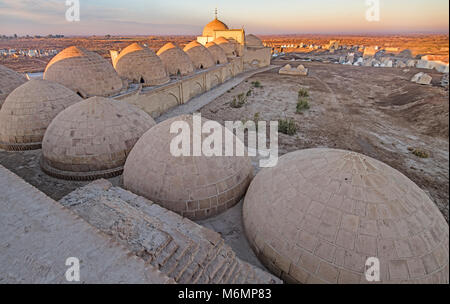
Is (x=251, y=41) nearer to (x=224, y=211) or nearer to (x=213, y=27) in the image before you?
(x=213, y=27)

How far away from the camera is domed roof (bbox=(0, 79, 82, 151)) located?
11.9 m

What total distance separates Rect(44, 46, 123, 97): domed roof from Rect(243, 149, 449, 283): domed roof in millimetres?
14717

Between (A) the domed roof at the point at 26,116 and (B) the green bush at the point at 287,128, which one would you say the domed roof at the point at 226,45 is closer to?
(B) the green bush at the point at 287,128

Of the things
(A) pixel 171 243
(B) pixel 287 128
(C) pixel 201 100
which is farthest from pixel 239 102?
(A) pixel 171 243

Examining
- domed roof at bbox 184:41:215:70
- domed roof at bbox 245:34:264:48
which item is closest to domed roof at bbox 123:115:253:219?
domed roof at bbox 184:41:215:70

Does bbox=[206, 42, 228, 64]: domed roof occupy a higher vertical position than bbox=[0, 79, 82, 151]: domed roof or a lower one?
higher

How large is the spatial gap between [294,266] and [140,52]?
21262 millimetres

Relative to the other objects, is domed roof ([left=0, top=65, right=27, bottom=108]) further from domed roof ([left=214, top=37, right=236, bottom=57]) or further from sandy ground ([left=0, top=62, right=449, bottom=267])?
domed roof ([left=214, top=37, right=236, bottom=57])

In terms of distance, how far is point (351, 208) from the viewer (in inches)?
211

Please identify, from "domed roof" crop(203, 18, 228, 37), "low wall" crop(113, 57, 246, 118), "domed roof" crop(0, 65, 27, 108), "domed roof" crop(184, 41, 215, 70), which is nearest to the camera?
"domed roof" crop(0, 65, 27, 108)

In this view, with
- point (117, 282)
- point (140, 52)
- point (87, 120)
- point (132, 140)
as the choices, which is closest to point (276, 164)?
point (117, 282)

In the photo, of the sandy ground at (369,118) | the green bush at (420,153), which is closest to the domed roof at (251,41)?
the sandy ground at (369,118)

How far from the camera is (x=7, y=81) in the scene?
1516 centimetres
